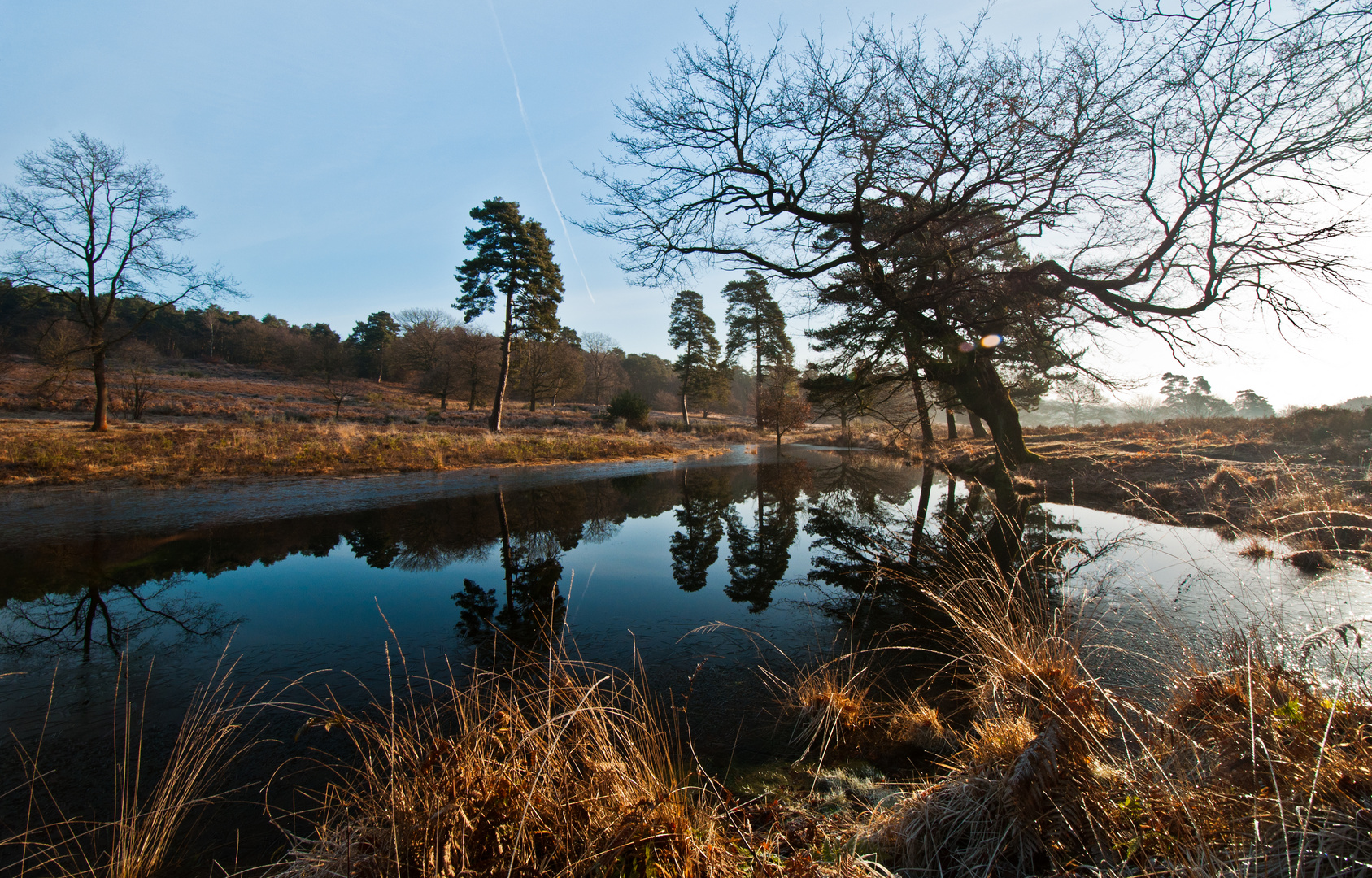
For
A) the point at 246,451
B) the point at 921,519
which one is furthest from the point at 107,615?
the point at 246,451

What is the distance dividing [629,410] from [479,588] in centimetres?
2909

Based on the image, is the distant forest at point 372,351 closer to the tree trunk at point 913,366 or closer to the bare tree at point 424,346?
the bare tree at point 424,346

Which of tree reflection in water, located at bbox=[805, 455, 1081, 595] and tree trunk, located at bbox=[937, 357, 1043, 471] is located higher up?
tree trunk, located at bbox=[937, 357, 1043, 471]

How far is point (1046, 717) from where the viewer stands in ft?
8.30

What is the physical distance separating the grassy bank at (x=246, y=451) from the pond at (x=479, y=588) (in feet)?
5.99

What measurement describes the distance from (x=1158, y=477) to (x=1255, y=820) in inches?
519

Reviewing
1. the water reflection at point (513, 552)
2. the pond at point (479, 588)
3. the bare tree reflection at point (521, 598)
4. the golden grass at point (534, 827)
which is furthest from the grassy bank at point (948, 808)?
the bare tree reflection at point (521, 598)

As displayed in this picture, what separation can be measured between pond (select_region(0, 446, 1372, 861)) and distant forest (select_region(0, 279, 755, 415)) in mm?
24817

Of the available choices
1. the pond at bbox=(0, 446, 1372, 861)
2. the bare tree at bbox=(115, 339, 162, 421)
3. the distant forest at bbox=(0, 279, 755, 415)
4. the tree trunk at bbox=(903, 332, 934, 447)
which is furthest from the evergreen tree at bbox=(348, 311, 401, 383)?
the tree trunk at bbox=(903, 332, 934, 447)

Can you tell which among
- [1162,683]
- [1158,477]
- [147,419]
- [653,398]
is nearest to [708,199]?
[1162,683]

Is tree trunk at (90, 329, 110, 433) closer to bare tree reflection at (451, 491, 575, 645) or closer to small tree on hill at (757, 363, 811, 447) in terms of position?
bare tree reflection at (451, 491, 575, 645)

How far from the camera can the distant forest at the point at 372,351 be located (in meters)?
41.0

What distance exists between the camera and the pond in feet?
13.0

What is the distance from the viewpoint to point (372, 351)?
187ft
